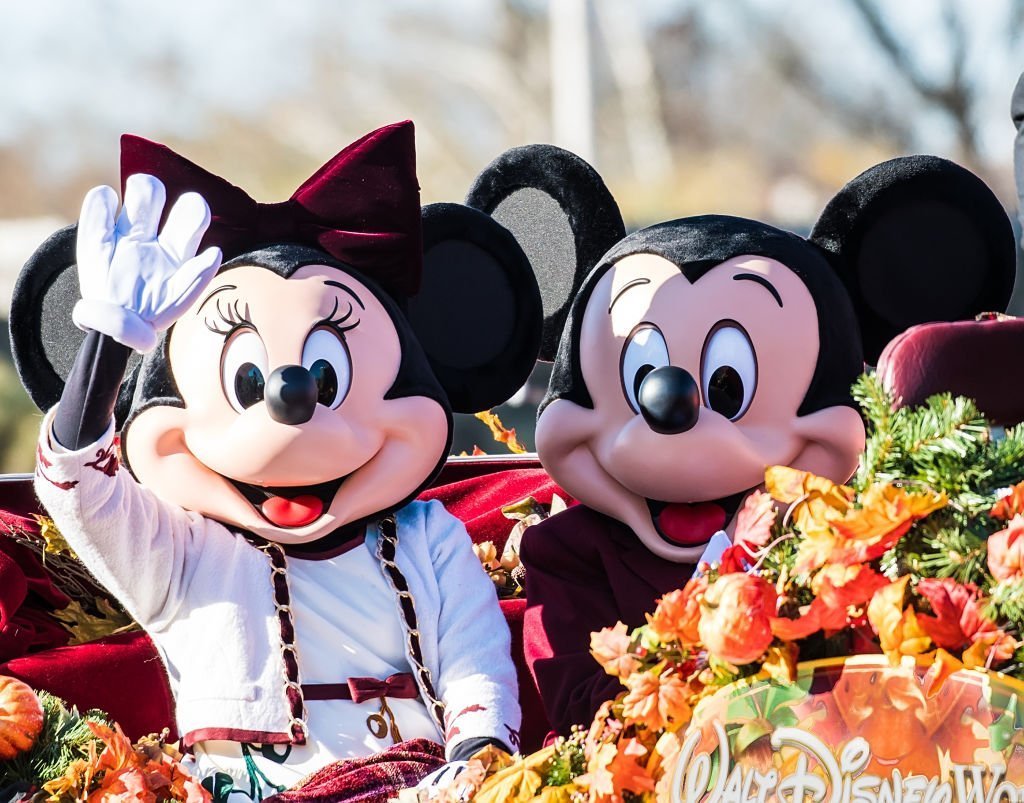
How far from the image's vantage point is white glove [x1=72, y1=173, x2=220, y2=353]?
174 cm

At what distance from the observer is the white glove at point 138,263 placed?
1735mm

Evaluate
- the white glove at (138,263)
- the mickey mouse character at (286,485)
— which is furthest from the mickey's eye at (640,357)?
the white glove at (138,263)

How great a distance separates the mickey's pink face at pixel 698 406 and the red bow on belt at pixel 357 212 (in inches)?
11.6

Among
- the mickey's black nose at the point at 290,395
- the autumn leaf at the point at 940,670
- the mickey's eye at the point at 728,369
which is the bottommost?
the autumn leaf at the point at 940,670

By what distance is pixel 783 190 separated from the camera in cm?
1645

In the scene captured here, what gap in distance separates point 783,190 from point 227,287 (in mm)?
14951

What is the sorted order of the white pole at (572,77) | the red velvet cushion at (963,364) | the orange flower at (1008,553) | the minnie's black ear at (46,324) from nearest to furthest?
the orange flower at (1008,553)
the red velvet cushion at (963,364)
the minnie's black ear at (46,324)
the white pole at (572,77)

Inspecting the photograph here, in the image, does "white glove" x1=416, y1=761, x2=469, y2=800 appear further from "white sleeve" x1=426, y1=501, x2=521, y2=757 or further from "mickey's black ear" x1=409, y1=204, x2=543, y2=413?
"mickey's black ear" x1=409, y1=204, x2=543, y2=413

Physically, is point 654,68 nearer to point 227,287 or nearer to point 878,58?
point 878,58

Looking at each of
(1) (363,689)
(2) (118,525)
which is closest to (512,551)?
(1) (363,689)

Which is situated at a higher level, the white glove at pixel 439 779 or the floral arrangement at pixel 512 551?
the floral arrangement at pixel 512 551

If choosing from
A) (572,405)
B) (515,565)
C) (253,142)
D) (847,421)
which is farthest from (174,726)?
(253,142)

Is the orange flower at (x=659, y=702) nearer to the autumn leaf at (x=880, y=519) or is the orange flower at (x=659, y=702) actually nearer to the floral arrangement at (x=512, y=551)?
the autumn leaf at (x=880, y=519)

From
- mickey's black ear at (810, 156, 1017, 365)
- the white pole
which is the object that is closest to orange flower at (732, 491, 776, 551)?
mickey's black ear at (810, 156, 1017, 365)
